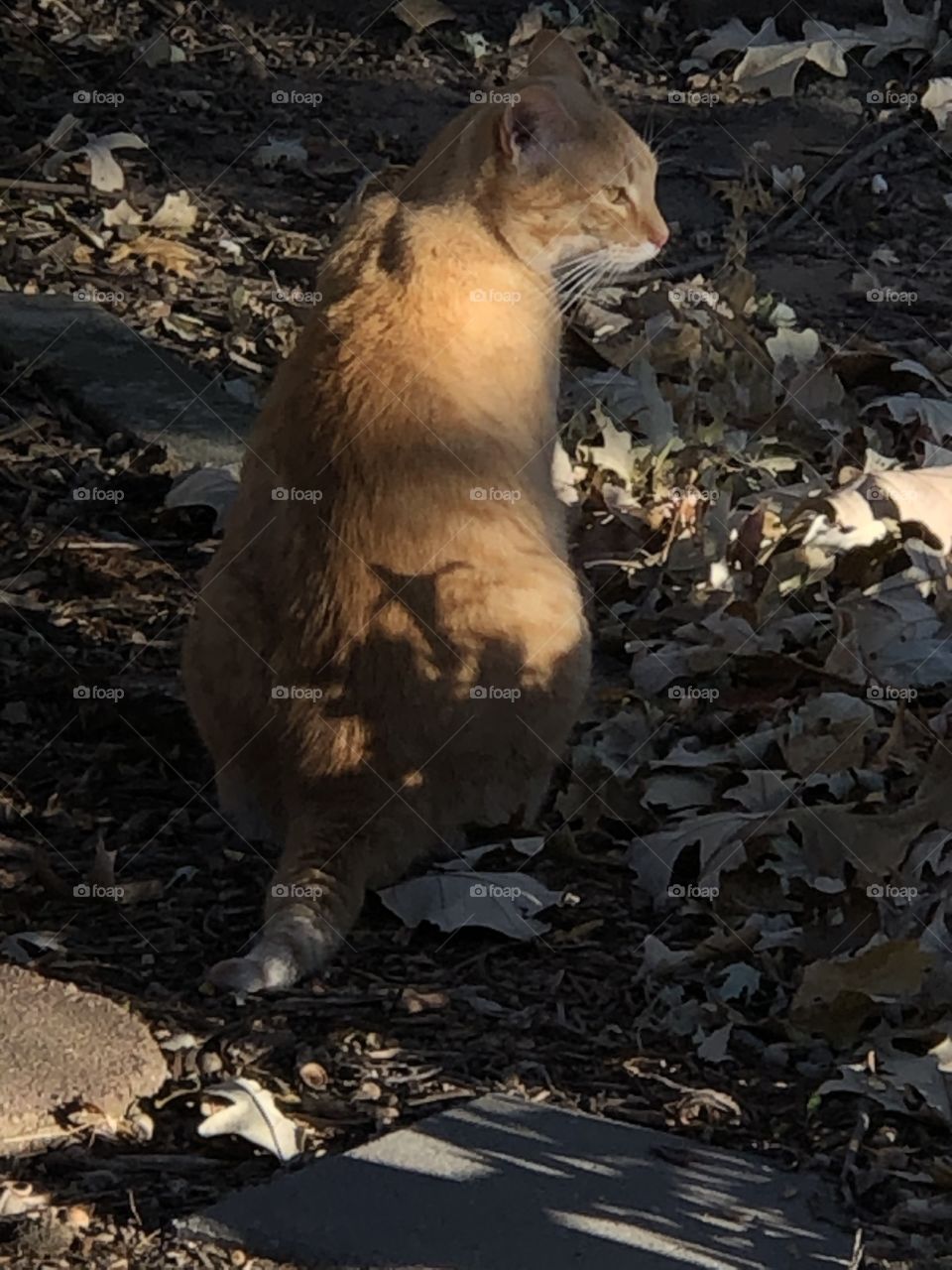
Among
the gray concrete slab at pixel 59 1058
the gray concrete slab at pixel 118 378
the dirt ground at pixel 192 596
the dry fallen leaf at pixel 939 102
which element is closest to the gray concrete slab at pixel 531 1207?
the dirt ground at pixel 192 596

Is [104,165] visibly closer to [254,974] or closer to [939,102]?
[939,102]

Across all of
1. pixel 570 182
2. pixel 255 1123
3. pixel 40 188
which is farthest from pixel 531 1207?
pixel 40 188

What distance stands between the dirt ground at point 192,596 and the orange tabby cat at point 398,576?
0.18 m

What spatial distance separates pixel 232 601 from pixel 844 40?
4859 mm

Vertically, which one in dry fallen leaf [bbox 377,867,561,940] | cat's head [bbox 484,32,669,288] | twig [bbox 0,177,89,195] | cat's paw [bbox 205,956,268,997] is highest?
cat's head [bbox 484,32,669,288]

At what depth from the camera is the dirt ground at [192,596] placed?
123 inches

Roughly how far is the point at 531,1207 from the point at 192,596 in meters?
2.50

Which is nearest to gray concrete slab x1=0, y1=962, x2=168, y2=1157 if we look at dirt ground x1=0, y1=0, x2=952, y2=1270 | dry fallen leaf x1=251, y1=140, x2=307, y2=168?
dirt ground x1=0, y1=0, x2=952, y2=1270

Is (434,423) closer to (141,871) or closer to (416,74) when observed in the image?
(141,871)

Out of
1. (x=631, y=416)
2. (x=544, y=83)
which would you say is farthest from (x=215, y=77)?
(x=544, y=83)

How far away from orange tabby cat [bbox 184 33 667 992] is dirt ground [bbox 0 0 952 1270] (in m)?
0.18

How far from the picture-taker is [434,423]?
402 cm

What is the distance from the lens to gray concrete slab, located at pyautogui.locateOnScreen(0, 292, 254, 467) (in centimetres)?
573

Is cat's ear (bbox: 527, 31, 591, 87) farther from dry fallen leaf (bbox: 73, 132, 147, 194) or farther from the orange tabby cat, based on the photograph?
dry fallen leaf (bbox: 73, 132, 147, 194)
